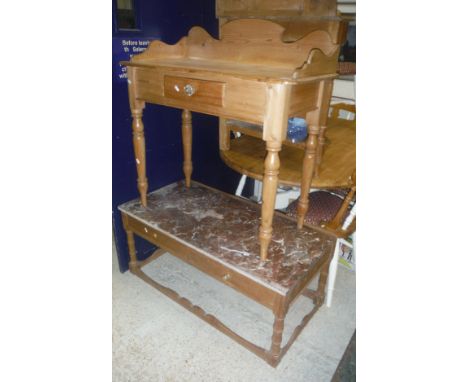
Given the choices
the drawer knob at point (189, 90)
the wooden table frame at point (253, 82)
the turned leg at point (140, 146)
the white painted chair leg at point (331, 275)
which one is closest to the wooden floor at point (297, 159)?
the wooden table frame at point (253, 82)

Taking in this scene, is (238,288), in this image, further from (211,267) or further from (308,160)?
(308,160)

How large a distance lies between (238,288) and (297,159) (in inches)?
36.7

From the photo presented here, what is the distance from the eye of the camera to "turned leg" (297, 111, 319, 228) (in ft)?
4.86

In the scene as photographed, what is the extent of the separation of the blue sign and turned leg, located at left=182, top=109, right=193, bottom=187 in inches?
17.1

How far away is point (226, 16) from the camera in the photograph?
2146 millimetres

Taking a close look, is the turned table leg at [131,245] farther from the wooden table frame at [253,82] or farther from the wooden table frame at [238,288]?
the wooden table frame at [253,82]

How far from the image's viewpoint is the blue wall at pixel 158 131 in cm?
182

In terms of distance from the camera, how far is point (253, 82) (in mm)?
1213

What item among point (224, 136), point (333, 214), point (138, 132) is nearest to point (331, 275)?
point (333, 214)

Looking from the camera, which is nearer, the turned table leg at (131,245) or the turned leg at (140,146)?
the turned leg at (140,146)

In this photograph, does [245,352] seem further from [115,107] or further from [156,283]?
[115,107]
